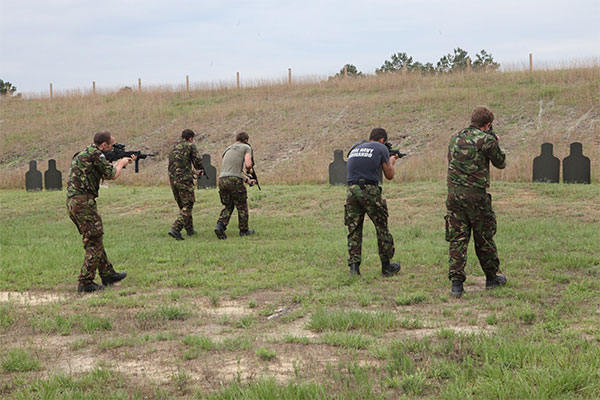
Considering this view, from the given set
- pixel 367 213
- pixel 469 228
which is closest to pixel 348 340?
pixel 469 228

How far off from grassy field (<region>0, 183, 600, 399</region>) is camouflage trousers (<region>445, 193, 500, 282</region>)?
37 cm

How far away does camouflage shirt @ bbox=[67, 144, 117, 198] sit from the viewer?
8.15 meters

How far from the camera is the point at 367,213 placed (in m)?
8.28

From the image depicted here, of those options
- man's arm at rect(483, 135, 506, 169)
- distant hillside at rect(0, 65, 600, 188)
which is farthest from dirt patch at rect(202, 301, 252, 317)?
distant hillside at rect(0, 65, 600, 188)

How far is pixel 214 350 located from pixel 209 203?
12.6 meters

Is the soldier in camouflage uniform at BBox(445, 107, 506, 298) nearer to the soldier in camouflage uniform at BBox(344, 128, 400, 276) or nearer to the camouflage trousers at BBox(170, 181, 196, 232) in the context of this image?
the soldier in camouflage uniform at BBox(344, 128, 400, 276)

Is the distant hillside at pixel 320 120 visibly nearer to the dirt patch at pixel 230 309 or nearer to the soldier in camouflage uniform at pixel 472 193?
the soldier in camouflage uniform at pixel 472 193

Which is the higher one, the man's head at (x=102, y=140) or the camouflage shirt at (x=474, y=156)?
the man's head at (x=102, y=140)

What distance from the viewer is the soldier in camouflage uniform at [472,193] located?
285 inches

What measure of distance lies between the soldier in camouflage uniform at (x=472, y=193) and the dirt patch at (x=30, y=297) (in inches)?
191

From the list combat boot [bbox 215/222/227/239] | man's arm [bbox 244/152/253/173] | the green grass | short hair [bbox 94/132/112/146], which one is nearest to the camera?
the green grass

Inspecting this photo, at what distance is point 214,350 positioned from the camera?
5.46 m

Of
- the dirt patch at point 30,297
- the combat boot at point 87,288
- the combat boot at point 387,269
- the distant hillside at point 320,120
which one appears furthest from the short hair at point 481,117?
the distant hillside at point 320,120

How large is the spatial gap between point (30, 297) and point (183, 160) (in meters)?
5.24
